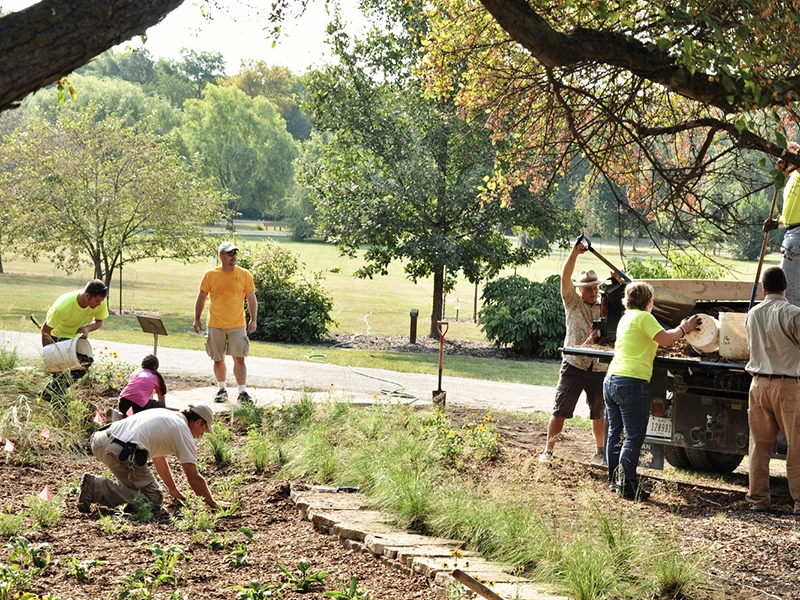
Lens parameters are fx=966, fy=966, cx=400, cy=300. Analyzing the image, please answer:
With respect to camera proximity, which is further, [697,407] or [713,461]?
[713,461]

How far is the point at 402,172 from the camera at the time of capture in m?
19.4

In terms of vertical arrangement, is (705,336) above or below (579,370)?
above

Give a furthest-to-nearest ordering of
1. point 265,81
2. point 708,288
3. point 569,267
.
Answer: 1. point 265,81
2. point 708,288
3. point 569,267

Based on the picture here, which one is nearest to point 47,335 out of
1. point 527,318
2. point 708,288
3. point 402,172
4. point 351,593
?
point 351,593

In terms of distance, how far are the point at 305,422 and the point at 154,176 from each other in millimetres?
18322

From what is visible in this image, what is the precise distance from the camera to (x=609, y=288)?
8680 millimetres

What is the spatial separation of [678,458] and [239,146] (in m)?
66.7

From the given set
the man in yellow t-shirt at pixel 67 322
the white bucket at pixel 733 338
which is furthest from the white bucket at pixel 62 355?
the white bucket at pixel 733 338

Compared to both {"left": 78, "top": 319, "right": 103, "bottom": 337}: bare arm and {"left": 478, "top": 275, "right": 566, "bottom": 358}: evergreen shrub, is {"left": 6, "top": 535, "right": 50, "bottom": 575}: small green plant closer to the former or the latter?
{"left": 78, "top": 319, "right": 103, "bottom": 337}: bare arm

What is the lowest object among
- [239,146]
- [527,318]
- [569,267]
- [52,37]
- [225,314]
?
[225,314]

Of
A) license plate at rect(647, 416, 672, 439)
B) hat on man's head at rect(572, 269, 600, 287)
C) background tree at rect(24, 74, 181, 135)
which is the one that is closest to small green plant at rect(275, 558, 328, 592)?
license plate at rect(647, 416, 672, 439)

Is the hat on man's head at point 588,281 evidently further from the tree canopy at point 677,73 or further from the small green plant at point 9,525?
the small green plant at point 9,525

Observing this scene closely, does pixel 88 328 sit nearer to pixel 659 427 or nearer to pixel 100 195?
pixel 659 427

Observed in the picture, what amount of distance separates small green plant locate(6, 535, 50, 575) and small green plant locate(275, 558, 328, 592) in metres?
1.28
